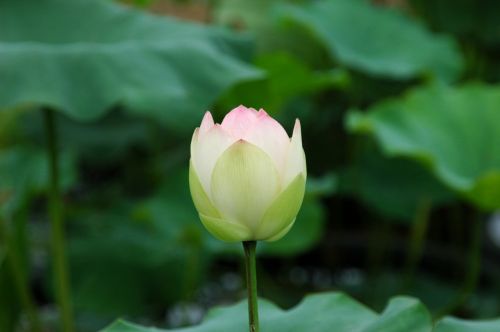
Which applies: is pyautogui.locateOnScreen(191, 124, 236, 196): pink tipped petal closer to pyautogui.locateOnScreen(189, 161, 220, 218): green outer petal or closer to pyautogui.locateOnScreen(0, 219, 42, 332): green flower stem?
pyautogui.locateOnScreen(189, 161, 220, 218): green outer petal

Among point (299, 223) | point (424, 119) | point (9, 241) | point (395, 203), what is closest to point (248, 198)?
point (9, 241)

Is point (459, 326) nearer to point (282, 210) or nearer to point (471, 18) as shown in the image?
point (282, 210)

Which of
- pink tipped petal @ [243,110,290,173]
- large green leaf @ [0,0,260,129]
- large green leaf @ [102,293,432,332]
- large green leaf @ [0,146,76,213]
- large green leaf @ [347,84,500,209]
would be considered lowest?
large green leaf @ [0,146,76,213]

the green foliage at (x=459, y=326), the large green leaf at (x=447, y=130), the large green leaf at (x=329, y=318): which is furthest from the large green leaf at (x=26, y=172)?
the green foliage at (x=459, y=326)

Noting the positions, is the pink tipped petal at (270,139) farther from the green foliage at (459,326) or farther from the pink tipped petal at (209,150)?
the green foliage at (459,326)

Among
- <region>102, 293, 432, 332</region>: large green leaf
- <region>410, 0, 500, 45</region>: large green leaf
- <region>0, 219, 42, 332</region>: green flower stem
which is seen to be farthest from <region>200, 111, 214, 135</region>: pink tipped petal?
<region>410, 0, 500, 45</region>: large green leaf

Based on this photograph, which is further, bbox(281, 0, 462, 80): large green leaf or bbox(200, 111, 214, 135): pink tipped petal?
bbox(281, 0, 462, 80): large green leaf

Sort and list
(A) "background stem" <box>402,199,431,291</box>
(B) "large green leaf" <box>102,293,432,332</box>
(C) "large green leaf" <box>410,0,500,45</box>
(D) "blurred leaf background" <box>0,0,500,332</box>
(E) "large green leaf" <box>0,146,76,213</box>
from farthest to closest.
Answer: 1. (C) "large green leaf" <box>410,0,500,45</box>
2. (A) "background stem" <box>402,199,431,291</box>
3. (E) "large green leaf" <box>0,146,76,213</box>
4. (D) "blurred leaf background" <box>0,0,500,332</box>
5. (B) "large green leaf" <box>102,293,432,332</box>
